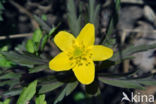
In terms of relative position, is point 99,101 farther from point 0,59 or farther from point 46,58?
point 0,59

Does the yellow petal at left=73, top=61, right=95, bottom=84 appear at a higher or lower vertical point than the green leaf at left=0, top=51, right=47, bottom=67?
lower

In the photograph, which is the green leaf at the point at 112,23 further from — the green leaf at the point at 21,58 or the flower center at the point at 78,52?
the green leaf at the point at 21,58

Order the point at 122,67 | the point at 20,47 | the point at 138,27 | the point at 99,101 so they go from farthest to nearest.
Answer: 1. the point at 138,27
2. the point at 122,67
3. the point at 20,47
4. the point at 99,101

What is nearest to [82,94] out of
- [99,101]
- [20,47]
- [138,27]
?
[99,101]

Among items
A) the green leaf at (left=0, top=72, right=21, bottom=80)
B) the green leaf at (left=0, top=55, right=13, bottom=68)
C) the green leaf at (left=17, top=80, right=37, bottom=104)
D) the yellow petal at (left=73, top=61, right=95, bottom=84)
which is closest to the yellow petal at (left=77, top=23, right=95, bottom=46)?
the yellow petal at (left=73, top=61, right=95, bottom=84)

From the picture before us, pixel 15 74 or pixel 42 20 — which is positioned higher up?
pixel 42 20

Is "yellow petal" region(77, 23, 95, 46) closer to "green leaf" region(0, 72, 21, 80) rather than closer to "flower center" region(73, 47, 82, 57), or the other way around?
"flower center" region(73, 47, 82, 57)

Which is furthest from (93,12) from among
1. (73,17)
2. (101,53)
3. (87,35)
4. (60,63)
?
(60,63)
